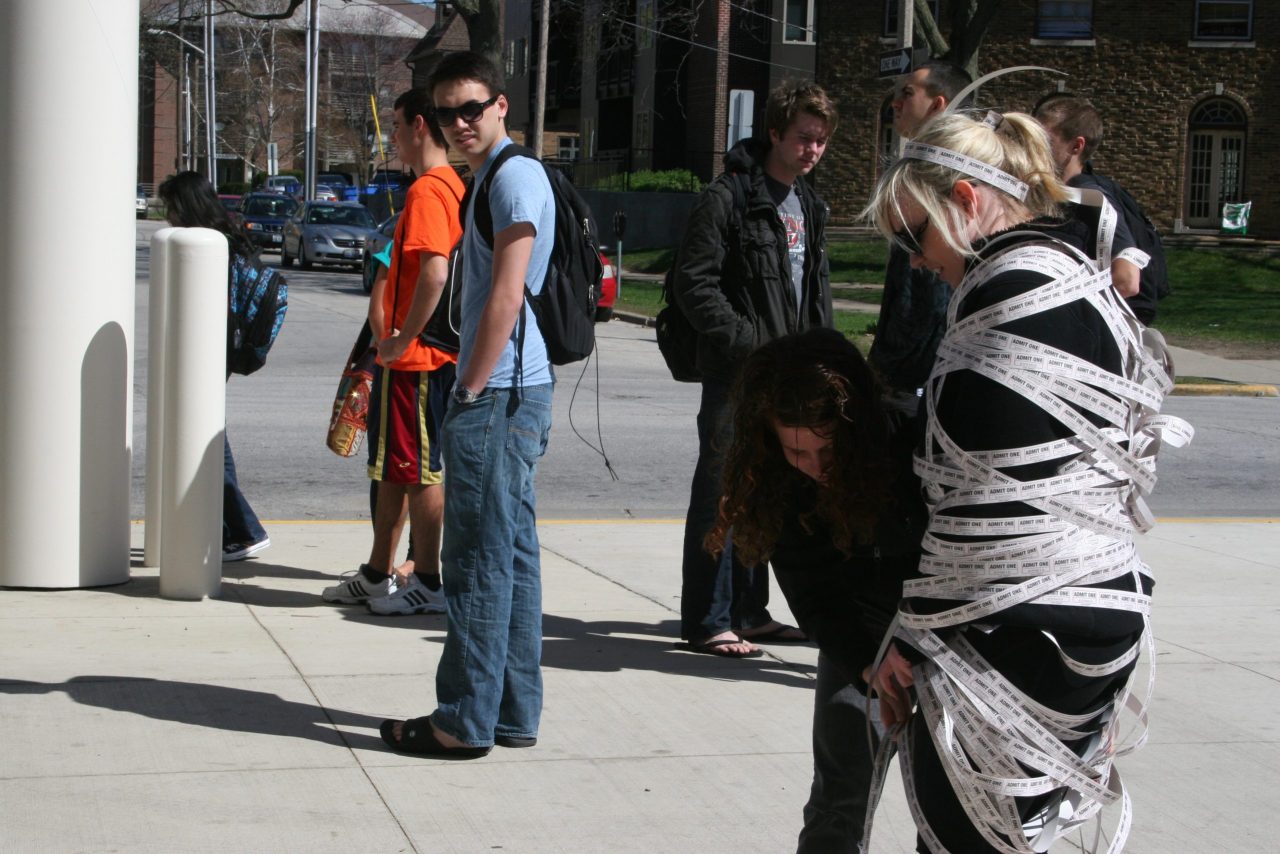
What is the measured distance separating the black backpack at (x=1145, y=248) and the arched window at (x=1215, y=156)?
112ft

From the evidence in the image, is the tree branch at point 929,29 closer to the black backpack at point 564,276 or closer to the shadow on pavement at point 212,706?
the black backpack at point 564,276

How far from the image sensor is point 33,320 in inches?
231

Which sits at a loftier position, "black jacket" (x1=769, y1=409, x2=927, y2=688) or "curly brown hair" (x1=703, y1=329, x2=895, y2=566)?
"curly brown hair" (x1=703, y1=329, x2=895, y2=566)

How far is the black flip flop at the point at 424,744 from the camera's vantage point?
426cm

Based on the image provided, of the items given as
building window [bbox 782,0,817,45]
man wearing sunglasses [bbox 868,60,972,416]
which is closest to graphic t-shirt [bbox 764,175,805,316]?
man wearing sunglasses [bbox 868,60,972,416]

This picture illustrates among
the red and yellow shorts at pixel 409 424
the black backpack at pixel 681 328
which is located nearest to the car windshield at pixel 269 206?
the red and yellow shorts at pixel 409 424

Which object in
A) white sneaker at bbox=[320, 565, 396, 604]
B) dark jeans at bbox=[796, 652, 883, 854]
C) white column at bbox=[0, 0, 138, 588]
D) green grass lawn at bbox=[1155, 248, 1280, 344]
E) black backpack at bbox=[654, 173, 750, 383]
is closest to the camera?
dark jeans at bbox=[796, 652, 883, 854]

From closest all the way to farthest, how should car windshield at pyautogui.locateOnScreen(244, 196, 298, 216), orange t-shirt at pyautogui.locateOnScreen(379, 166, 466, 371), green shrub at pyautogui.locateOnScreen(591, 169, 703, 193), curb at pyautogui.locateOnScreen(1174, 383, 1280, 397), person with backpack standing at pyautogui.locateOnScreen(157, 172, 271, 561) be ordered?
orange t-shirt at pyautogui.locateOnScreen(379, 166, 466, 371), person with backpack standing at pyautogui.locateOnScreen(157, 172, 271, 561), curb at pyautogui.locateOnScreen(1174, 383, 1280, 397), green shrub at pyautogui.locateOnScreen(591, 169, 703, 193), car windshield at pyautogui.locateOnScreen(244, 196, 298, 216)

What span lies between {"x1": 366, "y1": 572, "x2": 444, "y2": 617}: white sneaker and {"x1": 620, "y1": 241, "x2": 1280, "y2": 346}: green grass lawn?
15.6m

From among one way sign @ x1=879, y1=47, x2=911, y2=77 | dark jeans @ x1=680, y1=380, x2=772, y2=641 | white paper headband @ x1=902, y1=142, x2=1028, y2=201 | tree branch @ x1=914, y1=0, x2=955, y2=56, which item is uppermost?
tree branch @ x1=914, y1=0, x2=955, y2=56

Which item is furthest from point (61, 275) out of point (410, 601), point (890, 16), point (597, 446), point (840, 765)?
point (890, 16)

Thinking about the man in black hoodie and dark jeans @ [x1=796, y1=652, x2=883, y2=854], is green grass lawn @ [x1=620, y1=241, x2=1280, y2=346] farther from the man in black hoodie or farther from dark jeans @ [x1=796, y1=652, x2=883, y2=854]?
dark jeans @ [x1=796, y1=652, x2=883, y2=854]

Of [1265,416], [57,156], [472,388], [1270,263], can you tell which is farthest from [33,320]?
[1270,263]

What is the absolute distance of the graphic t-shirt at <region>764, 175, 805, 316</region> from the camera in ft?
17.6
